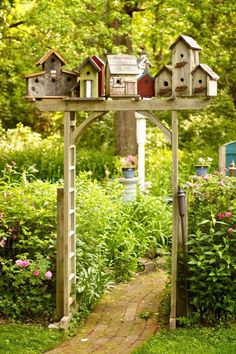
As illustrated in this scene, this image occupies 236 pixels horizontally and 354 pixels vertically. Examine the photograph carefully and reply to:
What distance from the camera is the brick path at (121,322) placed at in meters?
6.38

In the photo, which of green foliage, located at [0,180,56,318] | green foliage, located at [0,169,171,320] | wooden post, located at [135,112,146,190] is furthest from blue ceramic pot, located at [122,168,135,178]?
green foliage, located at [0,180,56,318]

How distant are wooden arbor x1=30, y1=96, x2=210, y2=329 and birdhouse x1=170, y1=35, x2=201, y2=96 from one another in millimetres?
91

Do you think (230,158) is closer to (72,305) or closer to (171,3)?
(171,3)

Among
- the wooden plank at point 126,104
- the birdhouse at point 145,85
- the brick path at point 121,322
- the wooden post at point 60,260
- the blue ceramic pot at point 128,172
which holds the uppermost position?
the birdhouse at point 145,85

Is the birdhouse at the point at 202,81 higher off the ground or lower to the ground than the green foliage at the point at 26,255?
higher

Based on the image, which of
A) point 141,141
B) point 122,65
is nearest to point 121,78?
point 122,65

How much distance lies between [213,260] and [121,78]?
72.7 inches

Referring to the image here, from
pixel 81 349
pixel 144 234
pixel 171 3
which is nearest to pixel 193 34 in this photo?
pixel 171 3

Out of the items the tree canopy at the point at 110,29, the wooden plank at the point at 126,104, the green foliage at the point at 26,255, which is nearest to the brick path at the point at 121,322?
the green foliage at the point at 26,255

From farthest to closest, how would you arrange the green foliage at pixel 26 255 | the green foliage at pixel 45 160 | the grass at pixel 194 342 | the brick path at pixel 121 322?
the green foliage at pixel 45 160 < the green foliage at pixel 26 255 < the brick path at pixel 121 322 < the grass at pixel 194 342

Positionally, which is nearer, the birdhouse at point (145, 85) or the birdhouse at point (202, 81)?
the birdhouse at point (202, 81)

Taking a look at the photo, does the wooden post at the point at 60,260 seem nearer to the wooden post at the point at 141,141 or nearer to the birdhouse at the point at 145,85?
the birdhouse at the point at 145,85

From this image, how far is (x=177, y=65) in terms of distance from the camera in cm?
663

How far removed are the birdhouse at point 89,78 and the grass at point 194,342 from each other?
2287 millimetres
